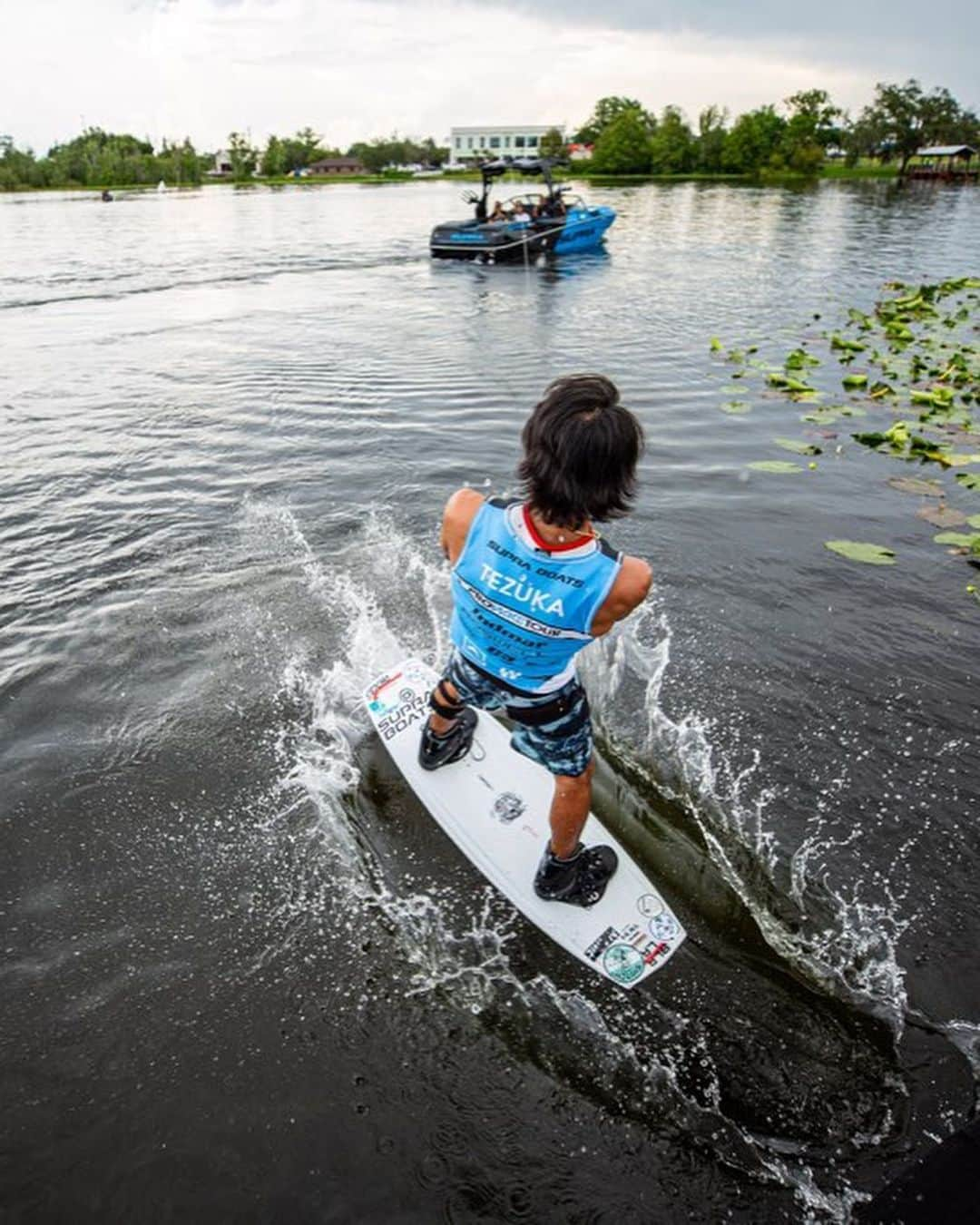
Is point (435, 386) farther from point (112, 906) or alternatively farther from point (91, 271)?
point (91, 271)

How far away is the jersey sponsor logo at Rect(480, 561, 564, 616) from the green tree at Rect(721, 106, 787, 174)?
101 m

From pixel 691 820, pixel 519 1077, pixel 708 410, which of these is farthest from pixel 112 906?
pixel 708 410

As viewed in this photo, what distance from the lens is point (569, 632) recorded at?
107 inches

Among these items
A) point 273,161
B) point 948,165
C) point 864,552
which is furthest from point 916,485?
point 273,161

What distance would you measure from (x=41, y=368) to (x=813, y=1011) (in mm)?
14121

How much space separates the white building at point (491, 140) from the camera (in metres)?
166

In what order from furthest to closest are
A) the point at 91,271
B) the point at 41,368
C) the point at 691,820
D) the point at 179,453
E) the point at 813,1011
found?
the point at 91,271 → the point at 41,368 → the point at 179,453 → the point at 691,820 → the point at 813,1011

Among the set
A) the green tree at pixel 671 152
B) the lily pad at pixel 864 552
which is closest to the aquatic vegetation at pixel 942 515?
the lily pad at pixel 864 552

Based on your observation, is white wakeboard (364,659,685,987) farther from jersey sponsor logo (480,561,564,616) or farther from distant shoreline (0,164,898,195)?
distant shoreline (0,164,898,195)

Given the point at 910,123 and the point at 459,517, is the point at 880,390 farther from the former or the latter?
the point at 910,123

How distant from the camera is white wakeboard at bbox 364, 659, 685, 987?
329 cm

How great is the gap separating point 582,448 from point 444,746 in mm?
2195

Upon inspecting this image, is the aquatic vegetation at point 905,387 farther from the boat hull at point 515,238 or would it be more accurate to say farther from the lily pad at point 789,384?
the boat hull at point 515,238

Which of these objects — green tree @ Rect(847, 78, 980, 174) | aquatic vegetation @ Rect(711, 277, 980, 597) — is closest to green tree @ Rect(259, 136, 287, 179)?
green tree @ Rect(847, 78, 980, 174)
